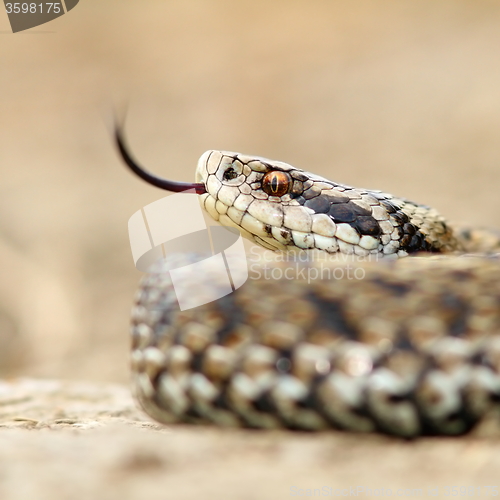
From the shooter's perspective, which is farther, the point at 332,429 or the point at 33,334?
the point at 33,334

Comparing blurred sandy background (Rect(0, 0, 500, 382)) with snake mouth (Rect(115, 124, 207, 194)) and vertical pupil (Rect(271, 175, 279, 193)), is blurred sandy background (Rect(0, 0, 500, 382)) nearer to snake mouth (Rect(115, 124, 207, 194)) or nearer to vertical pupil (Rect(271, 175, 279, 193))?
snake mouth (Rect(115, 124, 207, 194))

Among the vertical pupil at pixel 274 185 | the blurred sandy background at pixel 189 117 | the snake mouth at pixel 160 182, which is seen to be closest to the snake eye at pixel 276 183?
the vertical pupil at pixel 274 185

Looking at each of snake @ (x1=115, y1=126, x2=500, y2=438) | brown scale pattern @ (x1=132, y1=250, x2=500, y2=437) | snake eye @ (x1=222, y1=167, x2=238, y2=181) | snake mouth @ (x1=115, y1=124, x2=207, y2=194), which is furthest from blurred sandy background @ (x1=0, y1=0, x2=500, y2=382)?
brown scale pattern @ (x1=132, y1=250, x2=500, y2=437)

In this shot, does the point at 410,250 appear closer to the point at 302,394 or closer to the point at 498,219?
the point at 302,394

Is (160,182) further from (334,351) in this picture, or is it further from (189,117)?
(189,117)

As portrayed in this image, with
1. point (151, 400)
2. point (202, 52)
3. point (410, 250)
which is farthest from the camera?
point (202, 52)

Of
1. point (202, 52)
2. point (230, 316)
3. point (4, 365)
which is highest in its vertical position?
point (202, 52)

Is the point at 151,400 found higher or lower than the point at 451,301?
lower

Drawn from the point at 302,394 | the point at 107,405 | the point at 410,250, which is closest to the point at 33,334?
the point at 107,405
